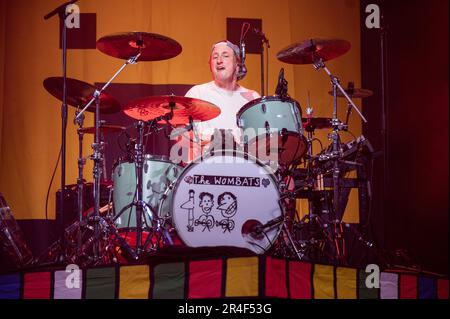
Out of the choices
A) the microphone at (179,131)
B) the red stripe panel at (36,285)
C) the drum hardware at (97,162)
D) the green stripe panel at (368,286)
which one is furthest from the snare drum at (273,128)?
the red stripe panel at (36,285)

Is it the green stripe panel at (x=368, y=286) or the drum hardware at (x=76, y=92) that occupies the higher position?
the drum hardware at (x=76, y=92)

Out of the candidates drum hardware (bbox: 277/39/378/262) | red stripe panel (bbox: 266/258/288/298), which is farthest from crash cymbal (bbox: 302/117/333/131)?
red stripe panel (bbox: 266/258/288/298)

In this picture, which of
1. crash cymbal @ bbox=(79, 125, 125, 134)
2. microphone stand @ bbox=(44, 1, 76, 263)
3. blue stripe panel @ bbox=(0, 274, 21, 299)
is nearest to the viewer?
blue stripe panel @ bbox=(0, 274, 21, 299)

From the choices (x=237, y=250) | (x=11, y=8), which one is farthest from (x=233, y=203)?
(x=11, y=8)

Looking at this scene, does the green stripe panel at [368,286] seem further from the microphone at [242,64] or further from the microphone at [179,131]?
the microphone at [242,64]

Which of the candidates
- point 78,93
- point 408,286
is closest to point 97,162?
point 78,93

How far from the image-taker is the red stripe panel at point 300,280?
2594 mm

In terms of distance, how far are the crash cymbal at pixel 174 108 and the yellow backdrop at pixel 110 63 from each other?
1.32 m

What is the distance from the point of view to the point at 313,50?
12.8 feet

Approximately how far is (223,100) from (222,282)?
2.33m

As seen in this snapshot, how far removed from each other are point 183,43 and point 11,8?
180cm

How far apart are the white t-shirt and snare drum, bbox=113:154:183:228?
612mm

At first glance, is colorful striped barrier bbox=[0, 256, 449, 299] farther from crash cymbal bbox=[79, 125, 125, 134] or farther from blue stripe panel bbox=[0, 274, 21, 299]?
crash cymbal bbox=[79, 125, 125, 134]

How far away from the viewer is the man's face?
176 inches
